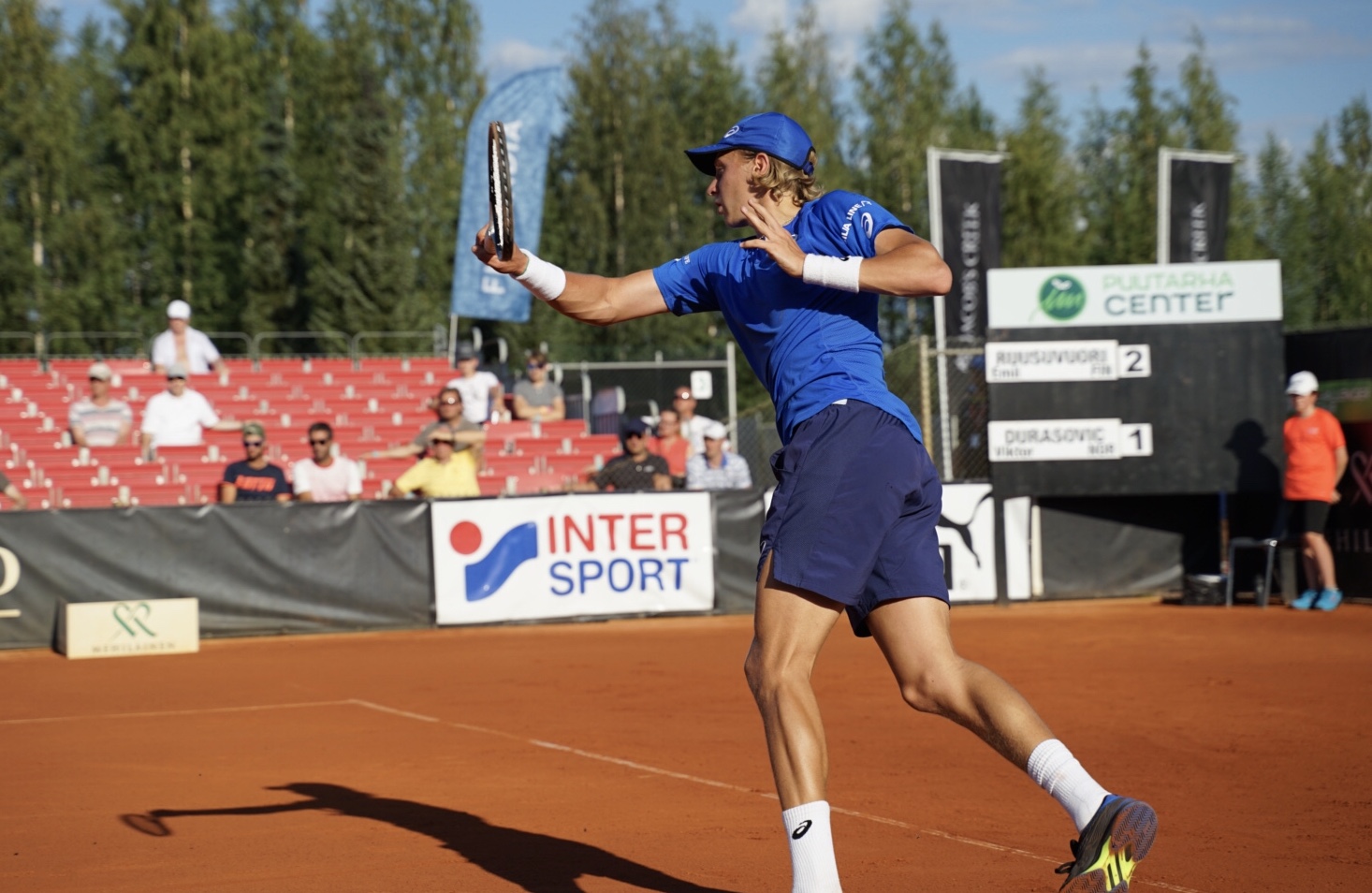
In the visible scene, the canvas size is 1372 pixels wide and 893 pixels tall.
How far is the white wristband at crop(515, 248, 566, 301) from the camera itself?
4398mm

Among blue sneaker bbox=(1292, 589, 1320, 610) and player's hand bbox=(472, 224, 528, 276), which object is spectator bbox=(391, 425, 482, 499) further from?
player's hand bbox=(472, 224, 528, 276)

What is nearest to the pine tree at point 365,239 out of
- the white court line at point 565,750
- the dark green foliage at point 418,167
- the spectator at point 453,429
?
the dark green foliage at point 418,167

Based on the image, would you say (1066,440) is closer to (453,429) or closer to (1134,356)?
(1134,356)

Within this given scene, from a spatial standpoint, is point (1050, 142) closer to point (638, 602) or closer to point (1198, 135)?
point (1198, 135)

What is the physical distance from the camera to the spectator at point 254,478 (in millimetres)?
14703

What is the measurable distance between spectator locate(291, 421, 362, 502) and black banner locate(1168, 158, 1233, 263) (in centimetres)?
1529

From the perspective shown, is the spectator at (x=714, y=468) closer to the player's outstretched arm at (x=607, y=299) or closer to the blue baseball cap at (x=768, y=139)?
the player's outstretched arm at (x=607, y=299)

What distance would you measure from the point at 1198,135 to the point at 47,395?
129 ft

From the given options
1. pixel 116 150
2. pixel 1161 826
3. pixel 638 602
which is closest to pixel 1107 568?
pixel 638 602

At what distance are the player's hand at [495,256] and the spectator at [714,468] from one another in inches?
453

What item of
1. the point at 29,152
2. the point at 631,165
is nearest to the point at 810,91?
the point at 631,165

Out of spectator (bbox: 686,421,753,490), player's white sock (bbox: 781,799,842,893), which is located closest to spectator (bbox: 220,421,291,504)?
spectator (bbox: 686,421,753,490)

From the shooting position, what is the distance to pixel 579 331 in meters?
44.9

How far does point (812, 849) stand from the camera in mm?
3840
